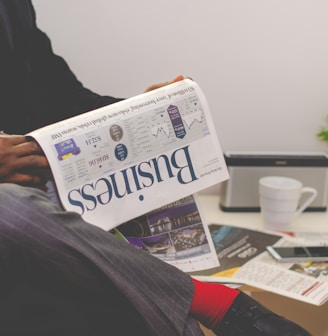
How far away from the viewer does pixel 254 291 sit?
116cm

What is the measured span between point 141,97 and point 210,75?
0.51 m

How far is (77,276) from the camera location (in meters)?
0.91

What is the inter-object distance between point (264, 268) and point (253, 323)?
26 centimetres

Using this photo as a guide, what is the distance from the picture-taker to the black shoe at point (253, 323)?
0.95 meters

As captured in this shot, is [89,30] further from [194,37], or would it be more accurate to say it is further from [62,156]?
[62,156]

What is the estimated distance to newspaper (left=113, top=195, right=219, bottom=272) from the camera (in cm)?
112

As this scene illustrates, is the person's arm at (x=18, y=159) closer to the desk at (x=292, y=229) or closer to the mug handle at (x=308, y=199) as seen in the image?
the desk at (x=292, y=229)

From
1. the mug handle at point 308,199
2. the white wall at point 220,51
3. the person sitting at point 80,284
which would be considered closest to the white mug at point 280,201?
the mug handle at point 308,199

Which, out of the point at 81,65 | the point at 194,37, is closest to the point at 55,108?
the point at 81,65

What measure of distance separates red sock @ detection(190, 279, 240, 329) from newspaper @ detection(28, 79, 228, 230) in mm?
186

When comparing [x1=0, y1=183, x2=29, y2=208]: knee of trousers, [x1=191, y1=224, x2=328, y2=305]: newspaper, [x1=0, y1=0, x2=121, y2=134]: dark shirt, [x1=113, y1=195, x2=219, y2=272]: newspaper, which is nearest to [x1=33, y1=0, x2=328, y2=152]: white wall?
[x1=0, y1=0, x2=121, y2=134]: dark shirt

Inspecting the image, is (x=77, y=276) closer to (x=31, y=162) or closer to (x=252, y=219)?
(x=31, y=162)

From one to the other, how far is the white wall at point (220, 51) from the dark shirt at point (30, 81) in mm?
170

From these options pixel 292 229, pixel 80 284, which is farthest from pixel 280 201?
pixel 80 284
